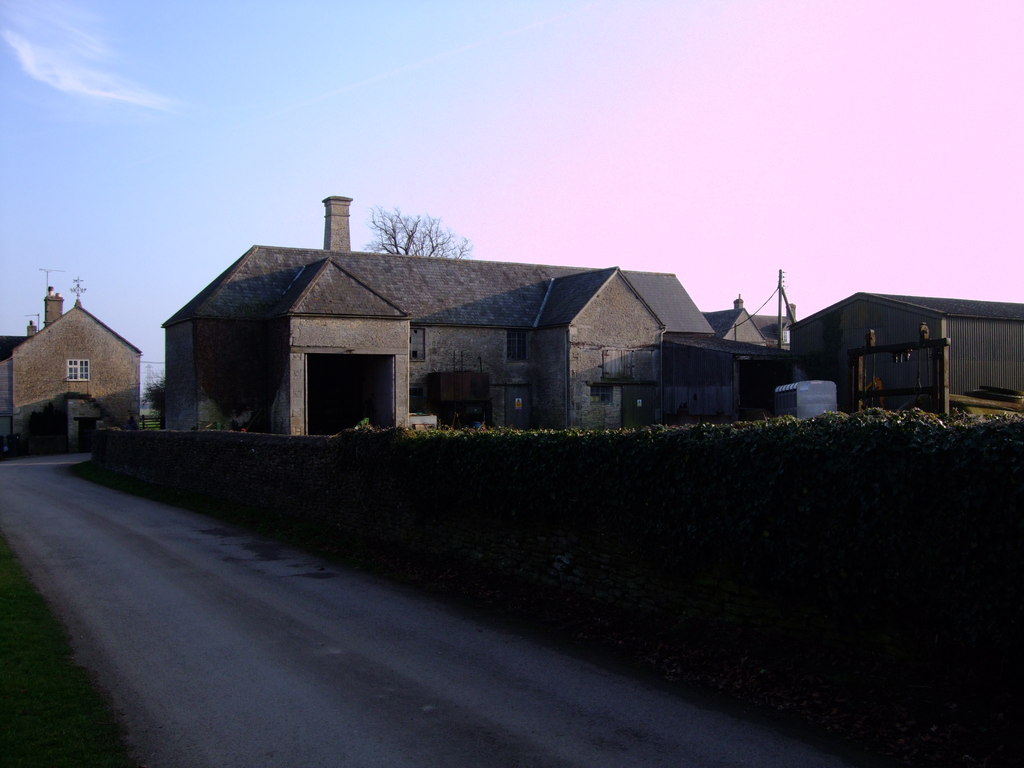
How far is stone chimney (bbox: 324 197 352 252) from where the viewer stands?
44.2m

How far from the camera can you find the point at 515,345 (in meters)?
40.4

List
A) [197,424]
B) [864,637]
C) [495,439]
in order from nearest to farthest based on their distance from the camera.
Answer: [864,637] → [495,439] → [197,424]

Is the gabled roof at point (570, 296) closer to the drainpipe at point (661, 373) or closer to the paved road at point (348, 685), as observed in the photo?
the drainpipe at point (661, 373)

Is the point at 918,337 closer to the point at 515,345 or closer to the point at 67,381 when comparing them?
the point at 515,345

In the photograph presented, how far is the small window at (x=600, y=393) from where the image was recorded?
39.1m

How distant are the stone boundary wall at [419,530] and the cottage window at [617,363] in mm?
19383

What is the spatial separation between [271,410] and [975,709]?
30457 millimetres

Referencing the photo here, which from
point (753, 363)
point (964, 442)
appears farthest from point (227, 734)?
point (753, 363)

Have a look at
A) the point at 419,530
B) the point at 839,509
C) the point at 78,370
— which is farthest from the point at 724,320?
the point at 839,509

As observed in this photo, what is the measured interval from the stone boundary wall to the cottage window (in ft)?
63.6

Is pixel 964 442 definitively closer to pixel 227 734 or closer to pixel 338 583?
pixel 227 734

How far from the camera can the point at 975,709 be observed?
6562 mm

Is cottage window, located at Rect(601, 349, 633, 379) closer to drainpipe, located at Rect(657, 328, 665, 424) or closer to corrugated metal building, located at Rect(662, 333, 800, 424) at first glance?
drainpipe, located at Rect(657, 328, 665, 424)

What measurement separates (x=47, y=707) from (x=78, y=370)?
5660 centimetres
